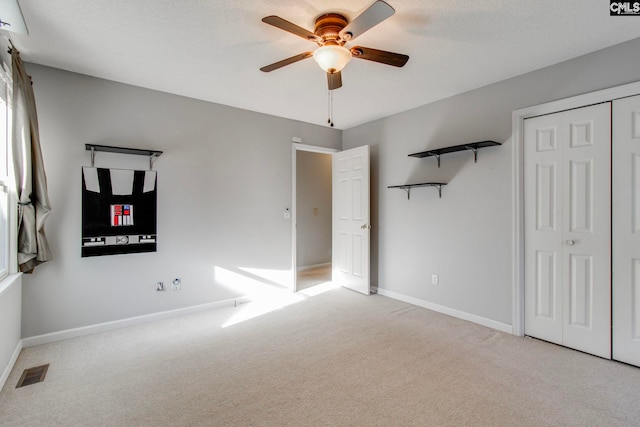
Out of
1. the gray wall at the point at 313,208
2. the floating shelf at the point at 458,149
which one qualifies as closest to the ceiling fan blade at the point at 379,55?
the floating shelf at the point at 458,149

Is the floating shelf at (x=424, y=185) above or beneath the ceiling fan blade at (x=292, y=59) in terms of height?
beneath

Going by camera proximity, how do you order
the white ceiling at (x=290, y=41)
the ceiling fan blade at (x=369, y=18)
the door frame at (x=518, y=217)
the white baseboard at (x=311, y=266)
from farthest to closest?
the white baseboard at (x=311, y=266), the door frame at (x=518, y=217), the white ceiling at (x=290, y=41), the ceiling fan blade at (x=369, y=18)

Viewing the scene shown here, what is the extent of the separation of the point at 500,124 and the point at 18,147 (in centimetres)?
440

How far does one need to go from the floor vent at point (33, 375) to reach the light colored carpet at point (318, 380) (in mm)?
48

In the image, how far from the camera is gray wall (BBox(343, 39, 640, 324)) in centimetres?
275

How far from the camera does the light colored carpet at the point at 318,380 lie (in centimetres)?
185

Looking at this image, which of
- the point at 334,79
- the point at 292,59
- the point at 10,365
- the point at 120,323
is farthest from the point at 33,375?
the point at 334,79

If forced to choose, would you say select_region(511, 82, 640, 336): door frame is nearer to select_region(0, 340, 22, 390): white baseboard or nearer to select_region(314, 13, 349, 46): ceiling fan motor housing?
select_region(314, 13, 349, 46): ceiling fan motor housing

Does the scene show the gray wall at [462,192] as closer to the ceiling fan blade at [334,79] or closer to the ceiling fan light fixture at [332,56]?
the ceiling fan blade at [334,79]

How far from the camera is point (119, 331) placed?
308 centimetres

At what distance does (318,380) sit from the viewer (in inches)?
87.4

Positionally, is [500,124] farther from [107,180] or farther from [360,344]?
[107,180]

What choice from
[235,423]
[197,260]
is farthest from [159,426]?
[197,260]

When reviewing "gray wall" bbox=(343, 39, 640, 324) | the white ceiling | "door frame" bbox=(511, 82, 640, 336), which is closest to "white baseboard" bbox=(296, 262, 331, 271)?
"gray wall" bbox=(343, 39, 640, 324)
